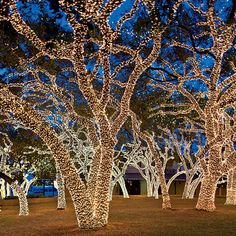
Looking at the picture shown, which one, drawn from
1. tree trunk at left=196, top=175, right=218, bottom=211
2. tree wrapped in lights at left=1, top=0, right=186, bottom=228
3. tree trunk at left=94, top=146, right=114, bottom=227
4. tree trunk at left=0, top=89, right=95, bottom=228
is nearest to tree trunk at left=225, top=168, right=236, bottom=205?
tree trunk at left=196, top=175, right=218, bottom=211

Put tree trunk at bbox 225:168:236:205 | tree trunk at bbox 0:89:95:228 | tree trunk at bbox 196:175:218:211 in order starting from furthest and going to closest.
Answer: tree trunk at bbox 225:168:236:205
tree trunk at bbox 196:175:218:211
tree trunk at bbox 0:89:95:228

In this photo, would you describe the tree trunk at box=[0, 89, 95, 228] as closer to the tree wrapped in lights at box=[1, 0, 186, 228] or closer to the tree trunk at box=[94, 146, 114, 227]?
the tree wrapped in lights at box=[1, 0, 186, 228]

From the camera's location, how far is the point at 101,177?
1240 cm

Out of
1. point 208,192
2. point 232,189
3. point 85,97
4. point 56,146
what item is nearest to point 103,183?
point 56,146

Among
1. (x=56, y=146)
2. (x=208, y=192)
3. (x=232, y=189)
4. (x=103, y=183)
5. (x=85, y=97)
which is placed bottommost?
(x=232, y=189)

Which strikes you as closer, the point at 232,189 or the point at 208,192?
the point at 208,192

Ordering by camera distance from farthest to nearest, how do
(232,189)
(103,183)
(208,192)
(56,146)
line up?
(232,189) < (208,192) < (103,183) < (56,146)

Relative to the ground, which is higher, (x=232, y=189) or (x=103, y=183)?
(x=103, y=183)

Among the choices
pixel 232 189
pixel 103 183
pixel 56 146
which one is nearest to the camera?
pixel 56 146

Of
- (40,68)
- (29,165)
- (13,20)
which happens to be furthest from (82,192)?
(29,165)

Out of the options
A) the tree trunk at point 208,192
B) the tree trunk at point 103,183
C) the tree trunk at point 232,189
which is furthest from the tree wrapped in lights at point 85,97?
the tree trunk at point 232,189

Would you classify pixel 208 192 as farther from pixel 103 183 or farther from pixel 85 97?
pixel 85 97

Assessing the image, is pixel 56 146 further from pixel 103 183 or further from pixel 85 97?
pixel 103 183

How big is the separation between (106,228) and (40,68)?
648cm
